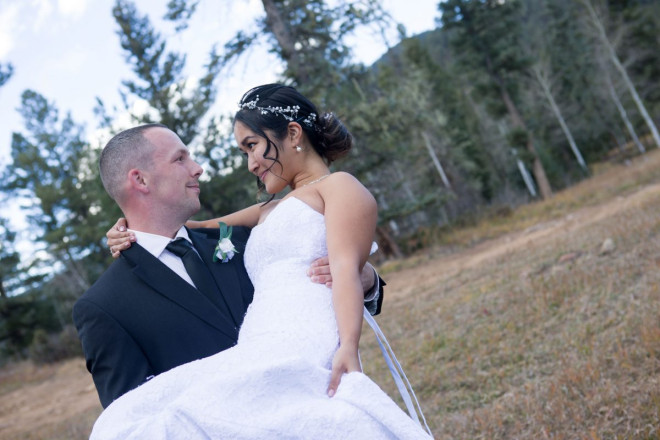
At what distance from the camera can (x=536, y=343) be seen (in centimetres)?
710

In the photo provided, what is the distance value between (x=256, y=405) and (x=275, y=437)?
0.13 m

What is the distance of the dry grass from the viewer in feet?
15.9

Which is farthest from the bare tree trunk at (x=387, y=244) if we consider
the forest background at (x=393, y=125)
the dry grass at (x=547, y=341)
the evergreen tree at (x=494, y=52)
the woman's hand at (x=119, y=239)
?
the woman's hand at (x=119, y=239)

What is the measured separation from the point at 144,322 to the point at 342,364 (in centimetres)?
88

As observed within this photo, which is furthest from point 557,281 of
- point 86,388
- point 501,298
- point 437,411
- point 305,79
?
point 86,388

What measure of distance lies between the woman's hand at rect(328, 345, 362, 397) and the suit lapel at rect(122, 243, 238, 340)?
59 centimetres

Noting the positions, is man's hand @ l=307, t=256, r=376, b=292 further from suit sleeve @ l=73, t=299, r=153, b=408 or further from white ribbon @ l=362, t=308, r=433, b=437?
suit sleeve @ l=73, t=299, r=153, b=408

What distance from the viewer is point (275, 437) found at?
1955 millimetres

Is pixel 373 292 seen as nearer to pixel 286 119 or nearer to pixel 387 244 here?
pixel 286 119

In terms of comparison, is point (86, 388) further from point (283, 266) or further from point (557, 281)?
point (283, 266)

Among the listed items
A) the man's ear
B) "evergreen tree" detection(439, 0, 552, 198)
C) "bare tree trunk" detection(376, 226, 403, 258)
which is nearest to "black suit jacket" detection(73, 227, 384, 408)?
the man's ear

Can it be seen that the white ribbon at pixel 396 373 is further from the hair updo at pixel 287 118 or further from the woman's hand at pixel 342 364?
the hair updo at pixel 287 118

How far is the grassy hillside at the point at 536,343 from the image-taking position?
4903 millimetres

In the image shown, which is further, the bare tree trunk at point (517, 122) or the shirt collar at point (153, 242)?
the bare tree trunk at point (517, 122)
